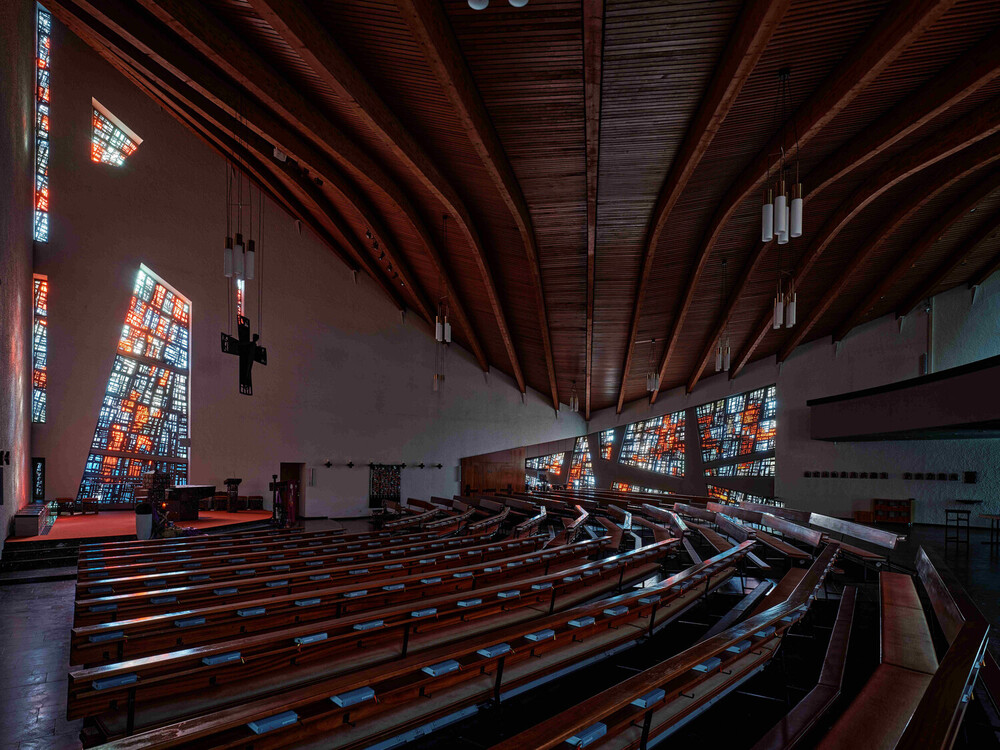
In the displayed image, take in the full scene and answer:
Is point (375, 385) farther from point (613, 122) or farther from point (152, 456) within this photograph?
point (613, 122)

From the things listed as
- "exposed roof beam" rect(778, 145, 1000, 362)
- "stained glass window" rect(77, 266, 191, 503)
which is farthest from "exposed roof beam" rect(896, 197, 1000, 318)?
"stained glass window" rect(77, 266, 191, 503)

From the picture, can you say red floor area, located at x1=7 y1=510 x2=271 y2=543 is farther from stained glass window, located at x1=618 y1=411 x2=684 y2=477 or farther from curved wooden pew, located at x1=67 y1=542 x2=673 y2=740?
stained glass window, located at x1=618 y1=411 x2=684 y2=477

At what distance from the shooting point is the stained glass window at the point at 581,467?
914 inches

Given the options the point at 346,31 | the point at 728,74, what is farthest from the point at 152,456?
the point at 728,74

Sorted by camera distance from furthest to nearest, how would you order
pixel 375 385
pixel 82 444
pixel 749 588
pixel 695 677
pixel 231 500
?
pixel 375 385 → pixel 231 500 → pixel 82 444 → pixel 749 588 → pixel 695 677

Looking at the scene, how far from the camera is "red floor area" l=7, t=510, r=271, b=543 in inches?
371

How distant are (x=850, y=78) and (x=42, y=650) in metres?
8.61

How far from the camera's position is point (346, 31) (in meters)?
5.88

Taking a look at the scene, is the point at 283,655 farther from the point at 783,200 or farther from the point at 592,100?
the point at 783,200

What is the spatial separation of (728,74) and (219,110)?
6.80 metres

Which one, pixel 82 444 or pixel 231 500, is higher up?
pixel 82 444

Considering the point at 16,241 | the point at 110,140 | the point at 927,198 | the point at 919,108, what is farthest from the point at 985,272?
the point at 110,140

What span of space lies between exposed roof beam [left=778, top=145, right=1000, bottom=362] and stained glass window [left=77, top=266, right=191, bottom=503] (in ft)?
47.2

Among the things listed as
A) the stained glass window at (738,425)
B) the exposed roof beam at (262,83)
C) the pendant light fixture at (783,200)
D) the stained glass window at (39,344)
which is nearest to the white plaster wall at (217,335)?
the stained glass window at (39,344)
